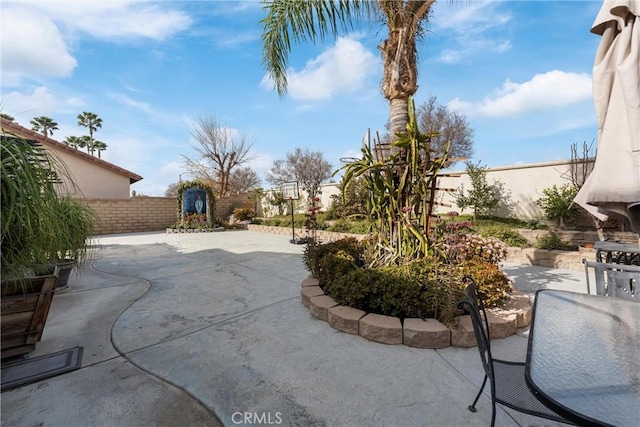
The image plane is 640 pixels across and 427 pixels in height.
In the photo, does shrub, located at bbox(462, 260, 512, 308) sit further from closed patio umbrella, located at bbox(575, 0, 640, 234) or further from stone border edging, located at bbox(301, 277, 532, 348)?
closed patio umbrella, located at bbox(575, 0, 640, 234)

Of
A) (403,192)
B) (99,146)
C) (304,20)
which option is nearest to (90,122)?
(99,146)

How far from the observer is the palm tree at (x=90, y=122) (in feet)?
82.2

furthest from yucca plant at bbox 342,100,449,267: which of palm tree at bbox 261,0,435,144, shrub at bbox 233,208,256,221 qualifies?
shrub at bbox 233,208,256,221

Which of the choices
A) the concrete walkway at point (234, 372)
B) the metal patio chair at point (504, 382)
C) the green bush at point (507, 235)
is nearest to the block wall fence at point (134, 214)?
the concrete walkway at point (234, 372)

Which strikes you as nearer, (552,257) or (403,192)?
(403,192)

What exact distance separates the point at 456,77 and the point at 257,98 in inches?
184

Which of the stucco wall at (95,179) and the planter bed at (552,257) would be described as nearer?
the planter bed at (552,257)

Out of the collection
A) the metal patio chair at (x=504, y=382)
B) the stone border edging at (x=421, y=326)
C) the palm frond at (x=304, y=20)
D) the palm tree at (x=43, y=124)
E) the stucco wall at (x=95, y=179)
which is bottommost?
the stone border edging at (x=421, y=326)

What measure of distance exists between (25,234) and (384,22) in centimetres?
498

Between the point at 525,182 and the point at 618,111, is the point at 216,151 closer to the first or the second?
the point at 525,182

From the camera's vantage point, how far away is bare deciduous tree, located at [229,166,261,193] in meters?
24.8

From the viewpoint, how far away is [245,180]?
83.6 feet

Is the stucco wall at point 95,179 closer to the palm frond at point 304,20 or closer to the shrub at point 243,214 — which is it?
the shrub at point 243,214

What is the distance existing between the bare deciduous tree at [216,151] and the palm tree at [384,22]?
15708 millimetres
